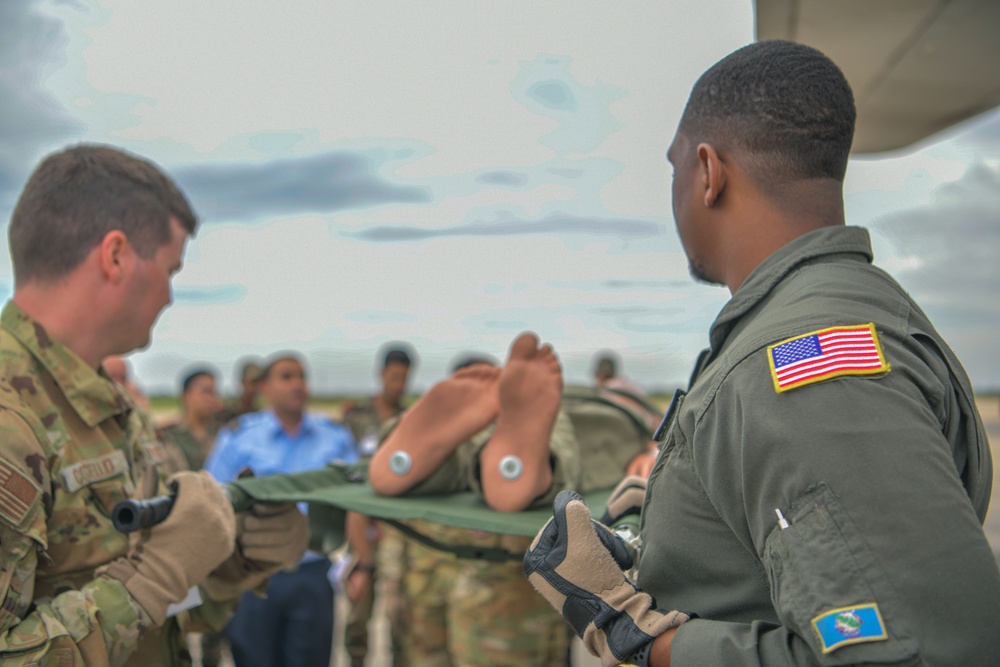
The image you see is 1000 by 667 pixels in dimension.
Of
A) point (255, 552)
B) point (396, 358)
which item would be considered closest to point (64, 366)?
point (255, 552)

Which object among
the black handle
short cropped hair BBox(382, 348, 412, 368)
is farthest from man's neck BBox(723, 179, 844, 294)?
short cropped hair BBox(382, 348, 412, 368)

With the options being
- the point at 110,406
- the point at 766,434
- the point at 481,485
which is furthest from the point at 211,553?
the point at 766,434

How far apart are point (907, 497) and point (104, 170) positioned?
67.6 inches

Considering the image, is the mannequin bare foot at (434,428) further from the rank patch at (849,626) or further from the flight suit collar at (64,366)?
the rank patch at (849,626)

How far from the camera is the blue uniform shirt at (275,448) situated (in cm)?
361

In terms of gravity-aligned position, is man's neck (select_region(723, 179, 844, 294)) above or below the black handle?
above

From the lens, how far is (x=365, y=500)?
6.70 ft

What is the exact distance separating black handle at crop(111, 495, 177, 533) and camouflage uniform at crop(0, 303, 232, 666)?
0.12m

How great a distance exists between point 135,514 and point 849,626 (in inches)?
50.3

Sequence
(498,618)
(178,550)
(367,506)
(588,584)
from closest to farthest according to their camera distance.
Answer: (588,584), (178,550), (367,506), (498,618)

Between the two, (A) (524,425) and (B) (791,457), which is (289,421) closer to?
(A) (524,425)

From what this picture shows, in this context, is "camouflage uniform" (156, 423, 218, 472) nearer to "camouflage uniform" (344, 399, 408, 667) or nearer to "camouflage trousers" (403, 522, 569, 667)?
"camouflage uniform" (344, 399, 408, 667)

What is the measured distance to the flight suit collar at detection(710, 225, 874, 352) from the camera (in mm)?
1084

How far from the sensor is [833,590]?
2.61ft
